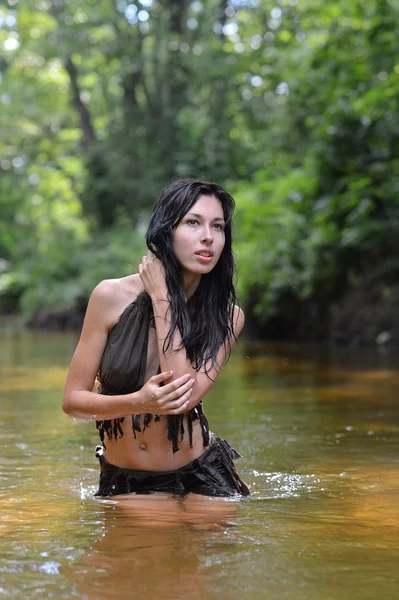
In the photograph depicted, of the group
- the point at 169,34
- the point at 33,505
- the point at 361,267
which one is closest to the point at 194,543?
the point at 33,505

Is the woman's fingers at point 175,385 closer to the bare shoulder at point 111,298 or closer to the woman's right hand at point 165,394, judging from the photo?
the woman's right hand at point 165,394

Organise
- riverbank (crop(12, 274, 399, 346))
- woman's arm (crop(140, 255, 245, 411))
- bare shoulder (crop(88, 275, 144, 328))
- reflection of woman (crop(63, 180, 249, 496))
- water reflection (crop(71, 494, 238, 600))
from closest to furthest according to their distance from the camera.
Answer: water reflection (crop(71, 494, 238, 600)) → woman's arm (crop(140, 255, 245, 411)) → reflection of woman (crop(63, 180, 249, 496)) → bare shoulder (crop(88, 275, 144, 328)) → riverbank (crop(12, 274, 399, 346))

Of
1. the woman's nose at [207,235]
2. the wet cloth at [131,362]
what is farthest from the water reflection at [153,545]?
the woman's nose at [207,235]

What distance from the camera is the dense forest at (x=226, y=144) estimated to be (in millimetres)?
14062

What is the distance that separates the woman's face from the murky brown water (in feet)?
3.25

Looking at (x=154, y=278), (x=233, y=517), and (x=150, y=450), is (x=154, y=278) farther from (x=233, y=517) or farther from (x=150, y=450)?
(x=233, y=517)

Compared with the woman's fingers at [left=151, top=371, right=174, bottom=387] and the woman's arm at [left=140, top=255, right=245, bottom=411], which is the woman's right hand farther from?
the woman's arm at [left=140, top=255, right=245, bottom=411]

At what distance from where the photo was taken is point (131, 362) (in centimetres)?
368

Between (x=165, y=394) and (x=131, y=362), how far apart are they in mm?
388

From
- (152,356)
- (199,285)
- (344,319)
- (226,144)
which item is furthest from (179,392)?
(226,144)

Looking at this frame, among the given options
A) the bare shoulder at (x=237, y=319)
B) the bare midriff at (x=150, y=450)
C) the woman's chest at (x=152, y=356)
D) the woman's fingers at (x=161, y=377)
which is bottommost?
the bare midriff at (x=150, y=450)

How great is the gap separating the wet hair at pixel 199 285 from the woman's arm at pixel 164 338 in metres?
0.02

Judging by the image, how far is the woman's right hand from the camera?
333 centimetres

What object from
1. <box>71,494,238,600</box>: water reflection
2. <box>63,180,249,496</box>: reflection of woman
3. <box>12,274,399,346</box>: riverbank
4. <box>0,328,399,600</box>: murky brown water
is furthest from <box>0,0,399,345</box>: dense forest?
<box>71,494,238,600</box>: water reflection
